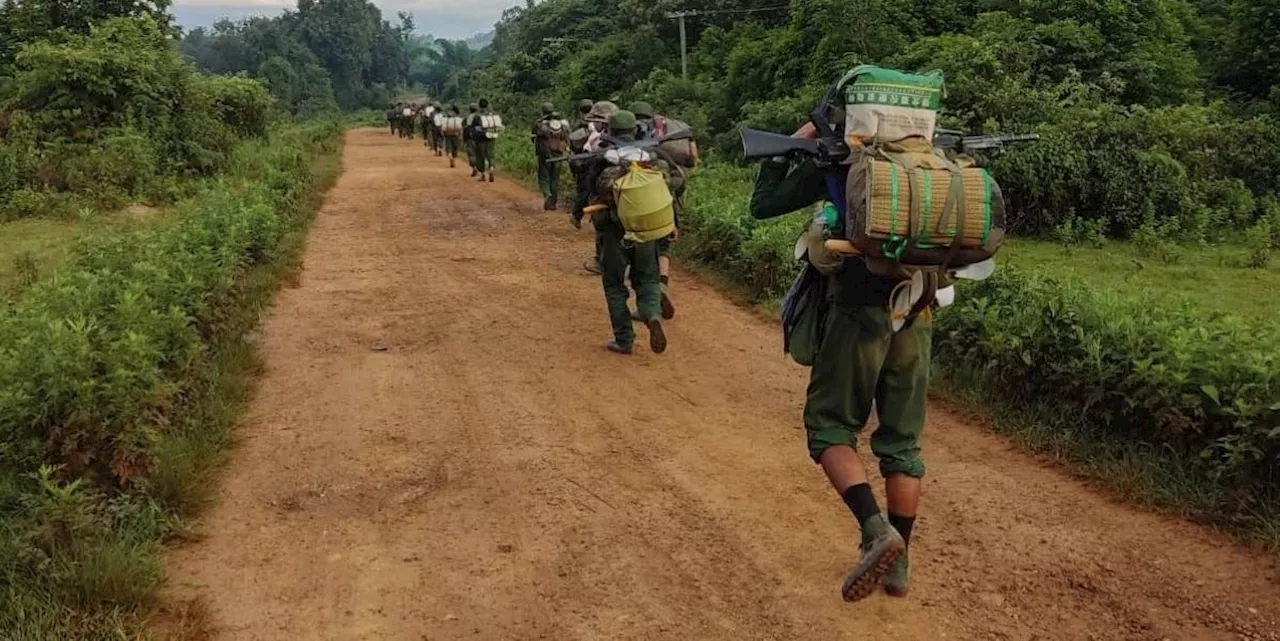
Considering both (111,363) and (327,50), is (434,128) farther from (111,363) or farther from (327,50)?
(327,50)

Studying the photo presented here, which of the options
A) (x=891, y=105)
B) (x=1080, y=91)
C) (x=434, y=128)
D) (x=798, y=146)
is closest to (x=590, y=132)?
(x=1080, y=91)

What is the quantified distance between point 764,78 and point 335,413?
51.3ft

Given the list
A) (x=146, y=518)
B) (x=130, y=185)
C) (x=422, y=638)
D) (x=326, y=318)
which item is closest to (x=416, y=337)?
(x=326, y=318)

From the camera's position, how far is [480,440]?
18.4ft

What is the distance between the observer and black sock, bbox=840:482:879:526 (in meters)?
3.55

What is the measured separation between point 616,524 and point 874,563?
1474mm

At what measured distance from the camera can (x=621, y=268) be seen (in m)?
7.46

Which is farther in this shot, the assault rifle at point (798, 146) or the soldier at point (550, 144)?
the soldier at point (550, 144)

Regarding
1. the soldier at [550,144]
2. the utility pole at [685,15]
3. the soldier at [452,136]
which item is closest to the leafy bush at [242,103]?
the soldier at [452,136]

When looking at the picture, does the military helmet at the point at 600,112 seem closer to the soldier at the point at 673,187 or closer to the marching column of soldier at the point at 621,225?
the marching column of soldier at the point at 621,225

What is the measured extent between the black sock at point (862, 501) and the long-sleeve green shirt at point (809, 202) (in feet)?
2.17

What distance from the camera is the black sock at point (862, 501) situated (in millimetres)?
3549

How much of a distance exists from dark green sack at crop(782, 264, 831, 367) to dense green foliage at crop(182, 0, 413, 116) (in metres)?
74.2

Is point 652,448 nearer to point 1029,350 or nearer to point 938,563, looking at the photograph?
point 938,563
